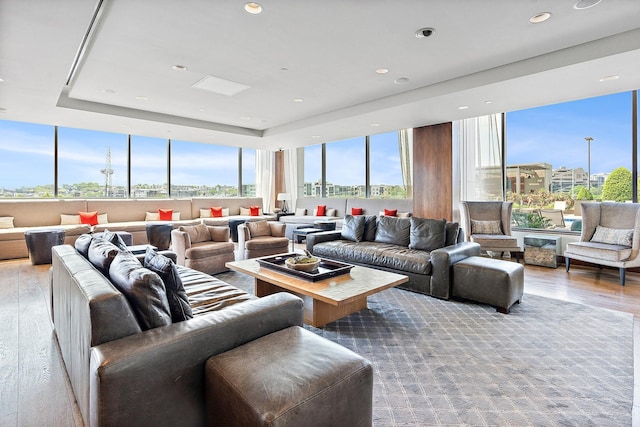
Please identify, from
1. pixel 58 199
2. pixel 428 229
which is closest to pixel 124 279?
pixel 428 229

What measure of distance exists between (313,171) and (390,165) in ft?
8.37

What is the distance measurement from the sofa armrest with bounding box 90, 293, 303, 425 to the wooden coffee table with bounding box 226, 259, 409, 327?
0.98 meters

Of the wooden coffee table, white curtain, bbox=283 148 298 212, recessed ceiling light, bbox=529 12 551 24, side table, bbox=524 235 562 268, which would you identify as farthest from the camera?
white curtain, bbox=283 148 298 212

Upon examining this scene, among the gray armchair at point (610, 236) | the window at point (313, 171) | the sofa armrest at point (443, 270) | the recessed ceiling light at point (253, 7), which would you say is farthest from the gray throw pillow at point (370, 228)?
the window at point (313, 171)

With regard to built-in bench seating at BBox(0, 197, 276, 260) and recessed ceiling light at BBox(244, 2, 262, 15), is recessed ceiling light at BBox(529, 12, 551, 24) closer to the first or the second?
recessed ceiling light at BBox(244, 2, 262, 15)

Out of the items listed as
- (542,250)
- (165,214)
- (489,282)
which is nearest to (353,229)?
(489,282)

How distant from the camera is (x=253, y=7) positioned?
104 inches

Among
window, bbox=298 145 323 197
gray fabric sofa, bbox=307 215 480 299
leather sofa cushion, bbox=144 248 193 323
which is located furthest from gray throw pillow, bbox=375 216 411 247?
window, bbox=298 145 323 197

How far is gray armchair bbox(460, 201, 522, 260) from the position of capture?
5.18m

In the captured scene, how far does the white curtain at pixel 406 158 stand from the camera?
7688 millimetres

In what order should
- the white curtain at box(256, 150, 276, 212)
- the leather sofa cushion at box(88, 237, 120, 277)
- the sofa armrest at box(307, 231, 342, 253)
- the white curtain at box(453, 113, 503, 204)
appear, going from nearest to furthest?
1. the leather sofa cushion at box(88, 237, 120, 277)
2. the sofa armrest at box(307, 231, 342, 253)
3. the white curtain at box(453, 113, 503, 204)
4. the white curtain at box(256, 150, 276, 212)

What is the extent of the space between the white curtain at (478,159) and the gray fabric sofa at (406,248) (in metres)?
2.51

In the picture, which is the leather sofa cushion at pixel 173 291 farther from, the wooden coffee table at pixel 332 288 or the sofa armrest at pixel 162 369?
the wooden coffee table at pixel 332 288

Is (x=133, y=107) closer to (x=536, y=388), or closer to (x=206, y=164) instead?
(x=206, y=164)
